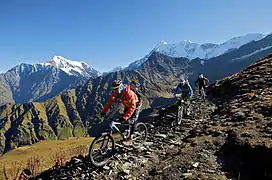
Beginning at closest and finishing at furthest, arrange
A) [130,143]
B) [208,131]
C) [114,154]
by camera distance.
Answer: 1. [114,154]
2. [130,143]
3. [208,131]

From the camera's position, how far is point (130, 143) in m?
14.9

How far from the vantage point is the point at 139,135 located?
16781 mm

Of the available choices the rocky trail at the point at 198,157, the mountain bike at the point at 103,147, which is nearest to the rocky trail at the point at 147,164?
the rocky trail at the point at 198,157

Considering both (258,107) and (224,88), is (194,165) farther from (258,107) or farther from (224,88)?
(224,88)

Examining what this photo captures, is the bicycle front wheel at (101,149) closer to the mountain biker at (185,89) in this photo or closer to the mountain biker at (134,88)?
the mountain biker at (134,88)

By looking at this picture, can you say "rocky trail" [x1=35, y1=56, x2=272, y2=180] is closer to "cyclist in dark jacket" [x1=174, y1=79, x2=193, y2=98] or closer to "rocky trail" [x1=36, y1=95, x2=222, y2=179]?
"rocky trail" [x1=36, y1=95, x2=222, y2=179]

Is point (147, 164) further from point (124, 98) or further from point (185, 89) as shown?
point (185, 89)

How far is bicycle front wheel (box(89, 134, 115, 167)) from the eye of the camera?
41.2 ft

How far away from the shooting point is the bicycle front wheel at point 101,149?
12.6 meters

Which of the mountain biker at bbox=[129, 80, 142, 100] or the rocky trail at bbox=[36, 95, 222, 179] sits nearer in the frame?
the rocky trail at bbox=[36, 95, 222, 179]

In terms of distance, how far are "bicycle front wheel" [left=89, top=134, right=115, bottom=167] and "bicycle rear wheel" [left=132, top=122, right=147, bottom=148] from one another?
118 inches

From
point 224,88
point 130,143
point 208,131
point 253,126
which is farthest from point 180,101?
point 224,88

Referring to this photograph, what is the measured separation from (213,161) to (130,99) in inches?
210

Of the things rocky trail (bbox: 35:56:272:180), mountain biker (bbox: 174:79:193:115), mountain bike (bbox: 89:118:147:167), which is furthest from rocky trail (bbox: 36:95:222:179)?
mountain biker (bbox: 174:79:193:115)
